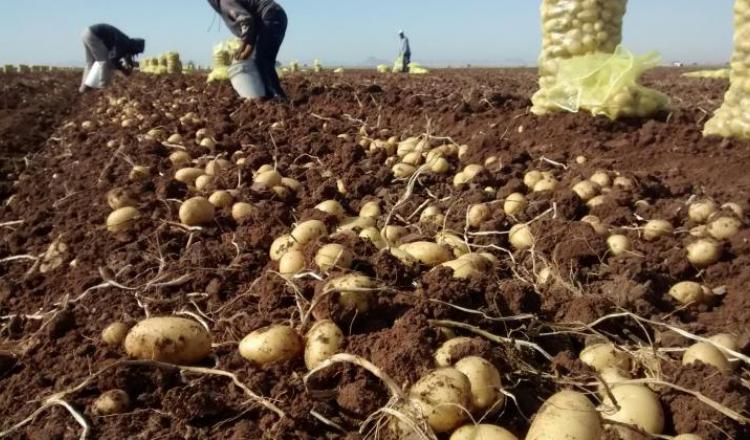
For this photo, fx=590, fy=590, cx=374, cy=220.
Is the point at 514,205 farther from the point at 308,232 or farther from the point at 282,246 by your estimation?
the point at 282,246

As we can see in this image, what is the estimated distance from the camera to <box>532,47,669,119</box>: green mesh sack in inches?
201

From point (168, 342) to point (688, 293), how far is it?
6.97 feet

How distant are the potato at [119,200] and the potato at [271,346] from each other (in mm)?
1984

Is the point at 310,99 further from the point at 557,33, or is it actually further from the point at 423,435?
the point at 423,435

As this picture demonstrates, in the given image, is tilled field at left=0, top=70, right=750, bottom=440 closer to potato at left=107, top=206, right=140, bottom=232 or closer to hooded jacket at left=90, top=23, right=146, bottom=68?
potato at left=107, top=206, right=140, bottom=232

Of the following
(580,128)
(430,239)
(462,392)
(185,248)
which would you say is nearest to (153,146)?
(185,248)

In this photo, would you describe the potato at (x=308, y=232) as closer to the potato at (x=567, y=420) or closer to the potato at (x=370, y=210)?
the potato at (x=370, y=210)

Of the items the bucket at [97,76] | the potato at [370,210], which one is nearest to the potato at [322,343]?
the potato at [370,210]

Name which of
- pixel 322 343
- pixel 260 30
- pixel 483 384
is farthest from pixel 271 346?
pixel 260 30

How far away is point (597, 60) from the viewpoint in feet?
17.3

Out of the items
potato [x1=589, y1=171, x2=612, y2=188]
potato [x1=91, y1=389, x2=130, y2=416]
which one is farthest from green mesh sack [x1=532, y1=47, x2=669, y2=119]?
potato [x1=91, y1=389, x2=130, y2=416]

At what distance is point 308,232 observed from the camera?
2881 millimetres

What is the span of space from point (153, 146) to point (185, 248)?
220cm

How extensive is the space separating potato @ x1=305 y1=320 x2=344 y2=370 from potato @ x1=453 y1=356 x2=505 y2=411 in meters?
0.44
